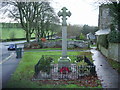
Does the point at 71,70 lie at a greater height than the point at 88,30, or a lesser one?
lesser

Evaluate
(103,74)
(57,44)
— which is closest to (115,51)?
(103,74)

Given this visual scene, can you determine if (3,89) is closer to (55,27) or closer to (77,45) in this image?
(77,45)

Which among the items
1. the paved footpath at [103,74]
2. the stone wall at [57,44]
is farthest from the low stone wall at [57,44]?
the paved footpath at [103,74]

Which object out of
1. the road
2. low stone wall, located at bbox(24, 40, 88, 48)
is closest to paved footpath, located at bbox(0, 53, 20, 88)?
the road

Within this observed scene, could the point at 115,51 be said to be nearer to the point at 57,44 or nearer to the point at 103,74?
the point at 103,74

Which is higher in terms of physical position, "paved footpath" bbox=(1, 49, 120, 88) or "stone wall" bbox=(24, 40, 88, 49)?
"stone wall" bbox=(24, 40, 88, 49)

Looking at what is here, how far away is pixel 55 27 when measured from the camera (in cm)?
1235

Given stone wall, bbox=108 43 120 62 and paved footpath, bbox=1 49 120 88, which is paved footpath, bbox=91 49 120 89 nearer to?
paved footpath, bbox=1 49 120 88

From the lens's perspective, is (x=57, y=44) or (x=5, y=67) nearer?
(x=5, y=67)

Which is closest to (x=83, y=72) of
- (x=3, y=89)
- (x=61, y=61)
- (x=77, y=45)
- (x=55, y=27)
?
(x=61, y=61)

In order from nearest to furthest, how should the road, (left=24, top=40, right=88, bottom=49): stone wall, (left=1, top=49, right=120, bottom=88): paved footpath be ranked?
the road < (left=1, top=49, right=120, bottom=88): paved footpath < (left=24, top=40, right=88, bottom=49): stone wall

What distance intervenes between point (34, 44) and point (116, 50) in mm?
6779

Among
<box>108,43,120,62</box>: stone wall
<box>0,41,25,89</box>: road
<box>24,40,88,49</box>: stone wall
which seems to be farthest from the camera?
<box>24,40,88,49</box>: stone wall

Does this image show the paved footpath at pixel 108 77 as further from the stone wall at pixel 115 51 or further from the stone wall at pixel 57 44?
the stone wall at pixel 57 44
